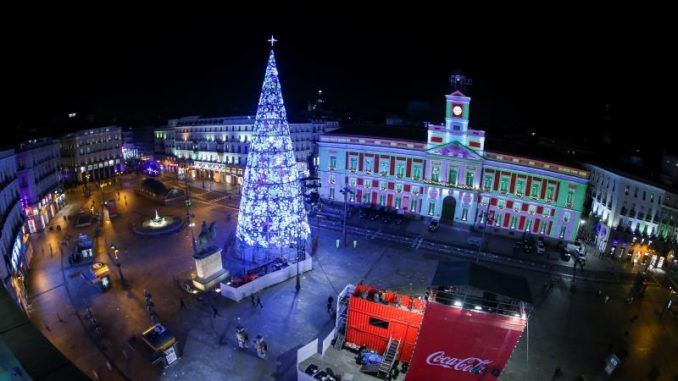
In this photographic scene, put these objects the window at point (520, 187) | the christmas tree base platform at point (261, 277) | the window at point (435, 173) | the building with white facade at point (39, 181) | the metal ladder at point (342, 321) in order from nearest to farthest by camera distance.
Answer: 1. the metal ladder at point (342, 321)
2. the christmas tree base platform at point (261, 277)
3. the building with white facade at point (39, 181)
4. the window at point (520, 187)
5. the window at point (435, 173)

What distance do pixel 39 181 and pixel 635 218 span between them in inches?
2495

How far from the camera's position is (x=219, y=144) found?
6266 centimetres

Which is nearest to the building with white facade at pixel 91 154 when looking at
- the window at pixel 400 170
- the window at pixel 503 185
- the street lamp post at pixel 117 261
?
the street lamp post at pixel 117 261

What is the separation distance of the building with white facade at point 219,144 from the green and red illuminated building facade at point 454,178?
1116 centimetres

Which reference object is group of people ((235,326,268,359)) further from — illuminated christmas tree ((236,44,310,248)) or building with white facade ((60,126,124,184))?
building with white facade ((60,126,124,184))

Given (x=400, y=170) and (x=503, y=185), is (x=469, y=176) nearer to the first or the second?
(x=503, y=185)

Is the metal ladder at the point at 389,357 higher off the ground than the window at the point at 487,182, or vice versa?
the window at the point at 487,182

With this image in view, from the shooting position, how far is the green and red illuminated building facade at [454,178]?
42.2 meters

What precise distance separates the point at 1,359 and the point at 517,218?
4593cm

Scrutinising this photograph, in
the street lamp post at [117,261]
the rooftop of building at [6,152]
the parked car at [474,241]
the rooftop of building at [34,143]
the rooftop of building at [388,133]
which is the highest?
the rooftop of building at [388,133]

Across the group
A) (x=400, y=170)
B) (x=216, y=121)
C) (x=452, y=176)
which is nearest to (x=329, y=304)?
(x=452, y=176)

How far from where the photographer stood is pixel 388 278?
109ft

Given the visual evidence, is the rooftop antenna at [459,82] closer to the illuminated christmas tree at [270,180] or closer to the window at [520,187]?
the window at [520,187]

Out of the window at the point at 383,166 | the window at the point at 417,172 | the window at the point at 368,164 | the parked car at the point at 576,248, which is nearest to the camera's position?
the parked car at the point at 576,248
